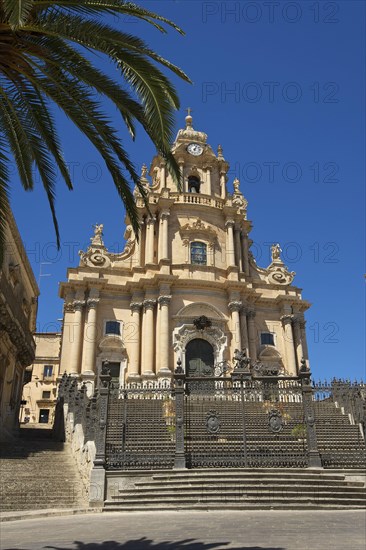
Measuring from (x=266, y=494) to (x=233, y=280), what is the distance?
20.5 metres

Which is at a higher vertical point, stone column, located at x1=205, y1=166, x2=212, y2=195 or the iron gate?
stone column, located at x1=205, y1=166, x2=212, y2=195

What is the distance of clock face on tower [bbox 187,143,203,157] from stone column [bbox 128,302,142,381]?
13118 millimetres

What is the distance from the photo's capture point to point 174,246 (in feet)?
111

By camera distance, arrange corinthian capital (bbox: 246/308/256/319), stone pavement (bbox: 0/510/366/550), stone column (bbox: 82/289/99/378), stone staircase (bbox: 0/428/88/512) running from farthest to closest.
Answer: corinthian capital (bbox: 246/308/256/319) < stone column (bbox: 82/289/99/378) < stone staircase (bbox: 0/428/88/512) < stone pavement (bbox: 0/510/366/550)

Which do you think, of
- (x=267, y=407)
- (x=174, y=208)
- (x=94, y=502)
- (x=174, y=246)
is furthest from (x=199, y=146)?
(x=94, y=502)

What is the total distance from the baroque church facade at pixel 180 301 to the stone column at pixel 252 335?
7 centimetres

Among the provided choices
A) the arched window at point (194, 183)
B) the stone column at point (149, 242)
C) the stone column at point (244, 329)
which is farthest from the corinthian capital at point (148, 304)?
the arched window at point (194, 183)

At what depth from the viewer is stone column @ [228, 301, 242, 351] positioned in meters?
31.1

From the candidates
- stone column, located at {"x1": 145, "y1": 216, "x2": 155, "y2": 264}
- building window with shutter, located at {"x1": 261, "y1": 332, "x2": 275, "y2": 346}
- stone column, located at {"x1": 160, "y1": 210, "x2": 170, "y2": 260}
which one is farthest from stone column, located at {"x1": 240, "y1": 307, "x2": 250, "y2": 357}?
stone column, located at {"x1": 145, "y1": 216, "x2": 155, "y2": 264}

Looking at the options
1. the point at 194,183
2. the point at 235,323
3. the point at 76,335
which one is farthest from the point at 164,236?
the point at 76,335

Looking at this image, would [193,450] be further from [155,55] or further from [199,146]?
[199,146]

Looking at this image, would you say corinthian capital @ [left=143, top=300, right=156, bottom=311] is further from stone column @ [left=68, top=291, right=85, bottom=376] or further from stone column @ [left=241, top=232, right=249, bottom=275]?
stone column @ [left=241, top=232, right=249, bottom=275]

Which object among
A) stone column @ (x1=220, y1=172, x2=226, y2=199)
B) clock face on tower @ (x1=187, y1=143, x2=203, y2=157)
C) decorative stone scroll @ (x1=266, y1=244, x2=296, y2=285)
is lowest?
decorative stone scroll @ (x1=266, y1=244, x2=296, y2=285)

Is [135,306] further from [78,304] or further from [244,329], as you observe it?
[244,329]
